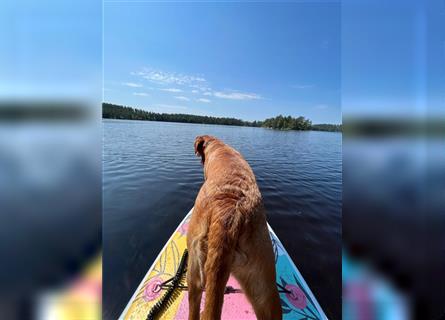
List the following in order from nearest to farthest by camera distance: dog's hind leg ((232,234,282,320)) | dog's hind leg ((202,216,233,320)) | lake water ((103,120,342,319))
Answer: dog's hind leg ((202,216,233,320)) < dog's hind leg ((232,234,282,320)) < lake water ((103,120,342,319))

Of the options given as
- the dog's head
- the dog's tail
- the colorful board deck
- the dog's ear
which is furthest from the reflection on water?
the dog's ear

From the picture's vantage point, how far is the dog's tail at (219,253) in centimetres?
188

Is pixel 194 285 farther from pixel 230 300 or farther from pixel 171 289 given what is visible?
pixel 171 289

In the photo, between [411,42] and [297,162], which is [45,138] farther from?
[297,162]

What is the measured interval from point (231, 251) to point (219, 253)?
0.35 ft

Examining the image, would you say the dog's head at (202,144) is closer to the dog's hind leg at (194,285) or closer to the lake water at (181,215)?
the lake water at (181,215)

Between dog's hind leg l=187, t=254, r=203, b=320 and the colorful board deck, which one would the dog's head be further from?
dog's hind leg l=187, t=254, r=203, b=320

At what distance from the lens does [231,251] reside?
198cm

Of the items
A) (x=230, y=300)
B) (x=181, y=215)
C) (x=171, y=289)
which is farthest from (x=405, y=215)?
(x=181, y=215)

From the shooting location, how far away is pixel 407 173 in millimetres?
1240

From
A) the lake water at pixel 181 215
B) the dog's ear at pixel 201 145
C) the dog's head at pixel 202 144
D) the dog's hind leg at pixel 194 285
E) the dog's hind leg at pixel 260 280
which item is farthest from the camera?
the lake water at pixel 181 215

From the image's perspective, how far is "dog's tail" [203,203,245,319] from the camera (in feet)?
6.18

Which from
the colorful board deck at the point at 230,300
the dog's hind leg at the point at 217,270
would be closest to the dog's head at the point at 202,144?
the colorful board deck at the point at 230,300

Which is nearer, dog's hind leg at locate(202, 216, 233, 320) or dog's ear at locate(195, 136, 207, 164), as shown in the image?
dog's hind leg at locate(202, 216, 233, 320)
